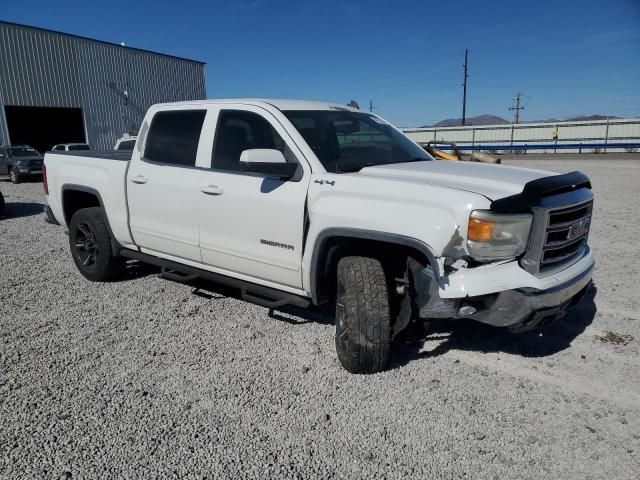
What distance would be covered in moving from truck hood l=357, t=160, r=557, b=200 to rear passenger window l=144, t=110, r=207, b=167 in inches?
67.0

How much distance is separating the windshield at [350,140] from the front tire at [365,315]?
2.64ft

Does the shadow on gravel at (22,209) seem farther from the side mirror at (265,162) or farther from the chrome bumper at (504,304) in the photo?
the chrome bumper at (504,304)

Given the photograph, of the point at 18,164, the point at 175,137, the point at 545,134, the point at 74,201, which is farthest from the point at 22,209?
the point at 545,134

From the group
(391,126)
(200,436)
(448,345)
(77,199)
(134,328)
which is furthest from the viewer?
(77,199)

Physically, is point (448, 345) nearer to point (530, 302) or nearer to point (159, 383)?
point (530, 302)

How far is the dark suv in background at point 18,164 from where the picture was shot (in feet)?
59.1

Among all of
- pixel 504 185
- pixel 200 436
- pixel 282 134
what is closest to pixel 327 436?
pixel 200 436

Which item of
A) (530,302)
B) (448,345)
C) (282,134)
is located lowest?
(448,345)

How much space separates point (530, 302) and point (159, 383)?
8.30ft

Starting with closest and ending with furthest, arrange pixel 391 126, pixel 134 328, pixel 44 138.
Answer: pixel 134 328
pixel 391 126
pixel 44 138

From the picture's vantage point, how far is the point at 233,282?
418 centimetres

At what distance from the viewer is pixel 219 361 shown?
3.68 metres

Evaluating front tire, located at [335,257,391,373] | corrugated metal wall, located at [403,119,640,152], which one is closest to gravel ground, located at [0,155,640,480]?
front tire, located at [335,257,391,373]

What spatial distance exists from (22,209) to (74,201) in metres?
7.18
